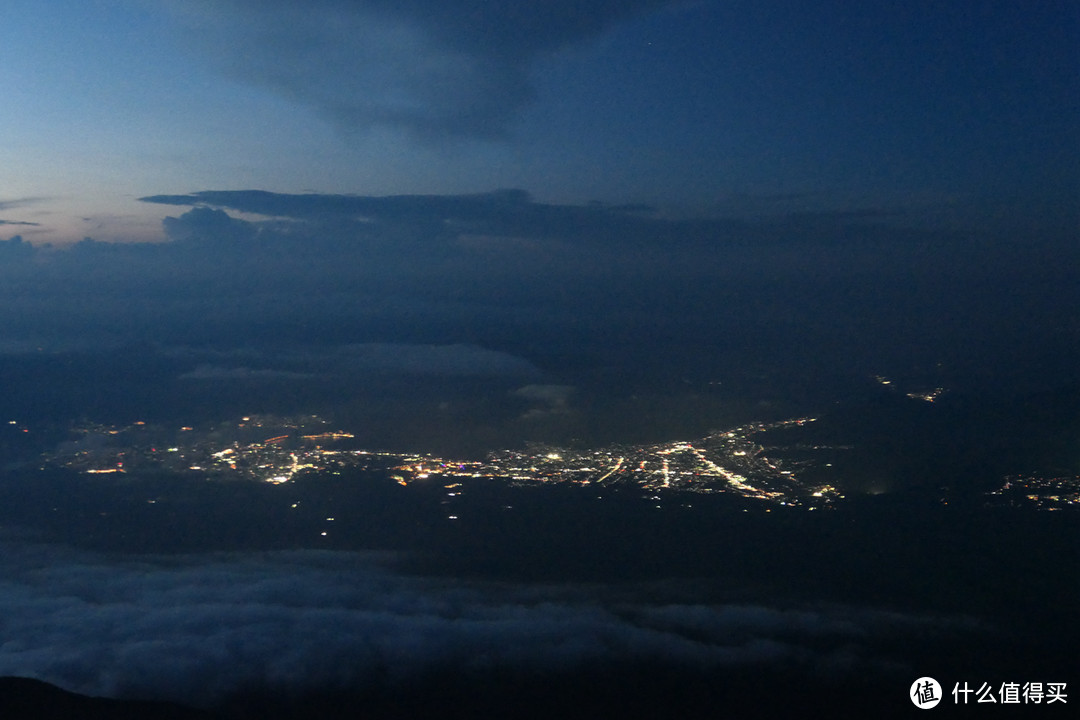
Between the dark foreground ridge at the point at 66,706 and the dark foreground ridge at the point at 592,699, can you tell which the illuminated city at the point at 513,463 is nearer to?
the dark foreground ridge at the point at 592,699

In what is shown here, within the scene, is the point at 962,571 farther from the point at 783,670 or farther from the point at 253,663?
the point at 253,663

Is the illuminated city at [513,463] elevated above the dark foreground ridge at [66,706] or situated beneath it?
elevated above

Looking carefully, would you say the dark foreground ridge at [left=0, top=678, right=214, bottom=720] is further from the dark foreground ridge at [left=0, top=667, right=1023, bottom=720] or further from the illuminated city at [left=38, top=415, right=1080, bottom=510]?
the illuminated city at [left=38, top=415, right=1080, bottom=510]

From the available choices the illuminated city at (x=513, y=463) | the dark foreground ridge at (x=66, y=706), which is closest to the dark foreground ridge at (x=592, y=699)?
the dark foreground ridge at (x=66, y=706)

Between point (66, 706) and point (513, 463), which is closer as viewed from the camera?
point (66, 706)

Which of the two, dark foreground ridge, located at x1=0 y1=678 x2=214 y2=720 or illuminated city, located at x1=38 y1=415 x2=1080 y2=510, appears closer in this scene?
dark foreground ridge, located at x1=0 y1=678 x2=214 y2=720

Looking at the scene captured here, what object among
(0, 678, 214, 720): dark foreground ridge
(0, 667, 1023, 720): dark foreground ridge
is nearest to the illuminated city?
(0, 667, 1023, 720): dark foreground ridge

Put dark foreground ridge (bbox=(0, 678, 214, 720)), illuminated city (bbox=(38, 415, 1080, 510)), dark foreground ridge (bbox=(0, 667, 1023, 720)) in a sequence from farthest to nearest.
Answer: illuminated city (bbox=(38, 415, 1080, 510)) < dark foreground ridge (bbox=(0, 667, 1023, 720)) < dark foreground ridge (bbox=(0, 678, 214, 720))

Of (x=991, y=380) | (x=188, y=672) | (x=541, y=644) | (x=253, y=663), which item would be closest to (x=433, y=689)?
(x=541, y=644)

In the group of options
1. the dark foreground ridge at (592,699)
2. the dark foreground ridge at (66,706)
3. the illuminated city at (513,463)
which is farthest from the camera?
the illuminated city at (513,463)

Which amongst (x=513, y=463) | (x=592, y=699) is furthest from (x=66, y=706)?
(x=513, y=463)

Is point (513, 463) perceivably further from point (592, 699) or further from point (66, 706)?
point (66, 706)
